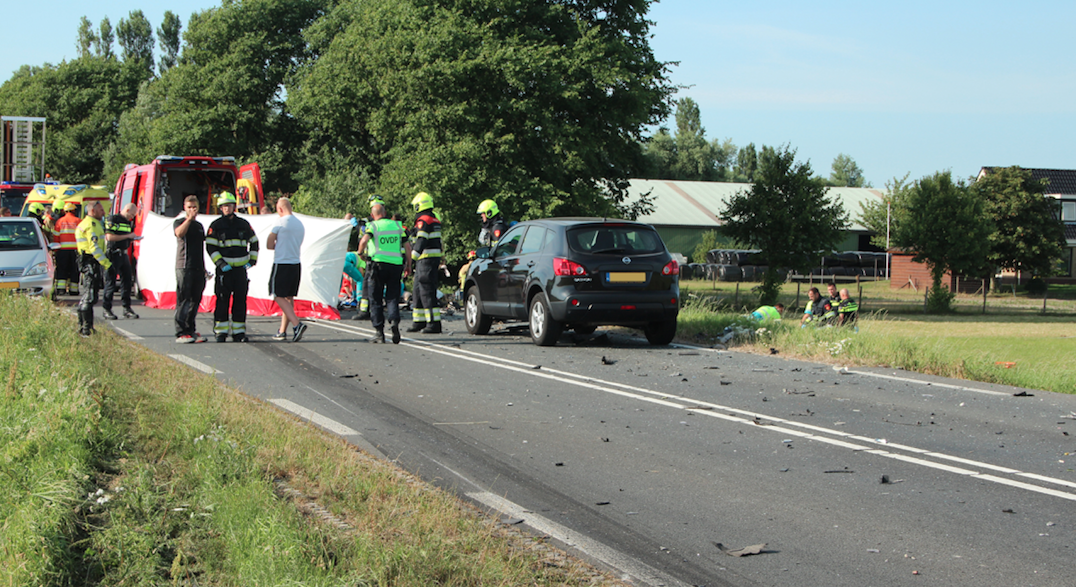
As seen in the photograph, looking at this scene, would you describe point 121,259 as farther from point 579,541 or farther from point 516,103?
point 516,103

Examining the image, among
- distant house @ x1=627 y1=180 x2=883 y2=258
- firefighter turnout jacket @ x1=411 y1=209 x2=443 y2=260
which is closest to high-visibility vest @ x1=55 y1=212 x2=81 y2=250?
firefighter turnout jacket @ x1=411 y1=209 x2=443 y2=260

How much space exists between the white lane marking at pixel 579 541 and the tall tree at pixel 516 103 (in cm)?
2586

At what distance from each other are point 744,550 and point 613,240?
344 inches

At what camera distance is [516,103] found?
31.8 meters

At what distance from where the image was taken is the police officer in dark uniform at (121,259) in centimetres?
1479

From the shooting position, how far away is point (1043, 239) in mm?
56000

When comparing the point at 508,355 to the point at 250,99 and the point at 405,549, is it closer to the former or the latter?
the point at 405,549

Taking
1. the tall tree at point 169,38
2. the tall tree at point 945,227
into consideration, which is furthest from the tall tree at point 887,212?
the tall tree at point 169,38

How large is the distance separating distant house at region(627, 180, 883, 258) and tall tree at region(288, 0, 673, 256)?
3940 centimetres

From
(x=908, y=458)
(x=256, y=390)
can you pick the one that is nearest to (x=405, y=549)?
(x=908, y=458)

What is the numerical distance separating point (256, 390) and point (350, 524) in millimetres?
4788

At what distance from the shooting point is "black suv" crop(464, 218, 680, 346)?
12.7m

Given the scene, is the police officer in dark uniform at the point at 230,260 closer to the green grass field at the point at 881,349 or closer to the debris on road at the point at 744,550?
the green grass field at the point at 881,349

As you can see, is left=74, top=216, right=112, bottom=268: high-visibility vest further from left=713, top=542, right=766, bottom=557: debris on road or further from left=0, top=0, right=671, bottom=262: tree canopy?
left=0, top=0, right=671, bottom=262: tree canopy
